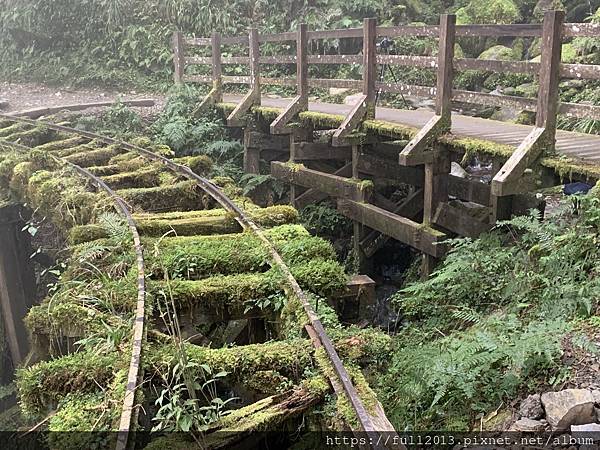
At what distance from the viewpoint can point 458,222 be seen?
730 cm

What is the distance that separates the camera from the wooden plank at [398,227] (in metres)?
7.35

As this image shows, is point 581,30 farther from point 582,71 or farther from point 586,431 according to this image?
point 586,431

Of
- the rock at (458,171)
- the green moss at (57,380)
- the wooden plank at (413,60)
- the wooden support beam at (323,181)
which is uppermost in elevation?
the wooden plank at (413,60)

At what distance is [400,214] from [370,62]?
218cm

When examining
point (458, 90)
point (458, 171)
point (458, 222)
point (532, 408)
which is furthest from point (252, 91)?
point (532, 408)

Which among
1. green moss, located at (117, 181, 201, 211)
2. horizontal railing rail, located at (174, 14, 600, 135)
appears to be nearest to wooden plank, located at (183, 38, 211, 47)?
horizontal railing rail, located at (174, 14, 600, 135)

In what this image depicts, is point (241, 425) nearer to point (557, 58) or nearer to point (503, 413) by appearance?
point (503, 413)

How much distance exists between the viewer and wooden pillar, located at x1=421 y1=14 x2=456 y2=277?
696 cm

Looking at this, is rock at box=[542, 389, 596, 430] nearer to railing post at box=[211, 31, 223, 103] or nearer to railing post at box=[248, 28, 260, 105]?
railing post at box=[248, 28, 260, 105]

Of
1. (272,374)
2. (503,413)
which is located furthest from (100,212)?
(503,413)

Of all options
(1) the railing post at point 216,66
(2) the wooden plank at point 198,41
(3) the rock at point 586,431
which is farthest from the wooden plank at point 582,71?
(2) the wooden plank at point 198,41

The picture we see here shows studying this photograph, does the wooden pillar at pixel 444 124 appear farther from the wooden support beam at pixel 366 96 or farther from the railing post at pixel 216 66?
the railing post at pixel 216 66

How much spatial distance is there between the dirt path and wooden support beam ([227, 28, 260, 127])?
4.48 m

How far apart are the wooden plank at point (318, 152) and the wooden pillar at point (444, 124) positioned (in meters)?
2.94
